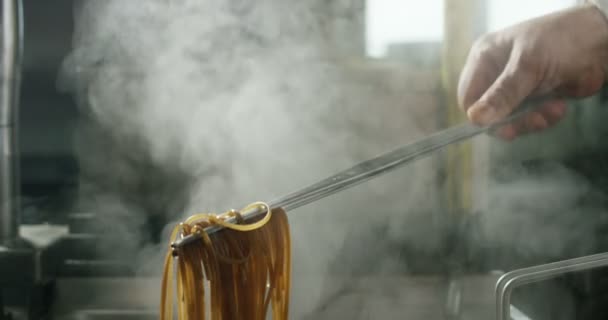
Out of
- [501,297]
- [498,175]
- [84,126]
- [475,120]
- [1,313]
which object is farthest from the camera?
[498,175]

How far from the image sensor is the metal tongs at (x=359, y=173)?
128 centimetres

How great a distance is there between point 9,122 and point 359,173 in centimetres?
118

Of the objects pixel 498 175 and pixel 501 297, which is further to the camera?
pixel 498 175

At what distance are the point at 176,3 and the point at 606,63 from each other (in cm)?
149

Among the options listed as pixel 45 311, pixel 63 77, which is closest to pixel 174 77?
pixel 63 77

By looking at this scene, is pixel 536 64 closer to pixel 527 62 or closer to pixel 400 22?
pixel 527 62

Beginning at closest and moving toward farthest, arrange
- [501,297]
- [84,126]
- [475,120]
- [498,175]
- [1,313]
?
1. [501,297]
2. [475,120]
3. [1,313]
4. [84,126]
5. [498,175]

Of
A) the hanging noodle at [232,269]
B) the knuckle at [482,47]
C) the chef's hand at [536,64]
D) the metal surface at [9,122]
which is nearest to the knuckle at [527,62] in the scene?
the chef's hand at [536,64]

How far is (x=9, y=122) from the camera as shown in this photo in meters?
1.69

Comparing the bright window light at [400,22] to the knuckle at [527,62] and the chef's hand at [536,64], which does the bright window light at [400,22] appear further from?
the knuckle at [527,62]

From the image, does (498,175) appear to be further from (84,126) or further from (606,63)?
(84,126)

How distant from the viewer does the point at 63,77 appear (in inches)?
69.9

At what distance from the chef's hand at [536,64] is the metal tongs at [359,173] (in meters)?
0.11

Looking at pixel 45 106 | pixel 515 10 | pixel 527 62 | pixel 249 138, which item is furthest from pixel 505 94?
pixel 45 106
